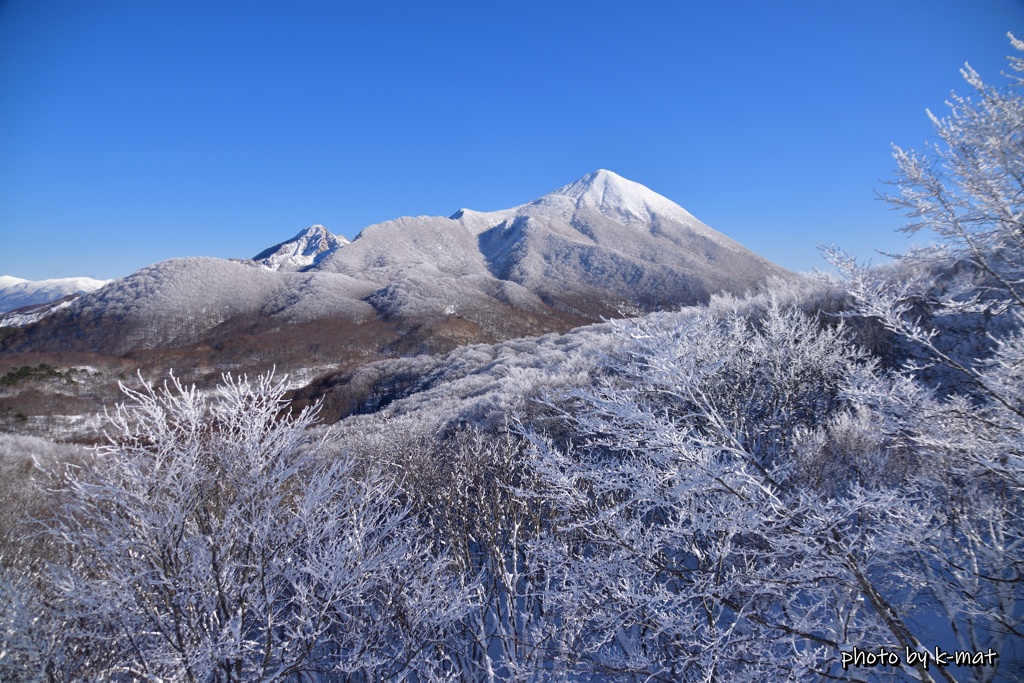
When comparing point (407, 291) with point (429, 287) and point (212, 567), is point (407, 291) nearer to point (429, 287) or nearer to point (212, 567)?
point (429, 287)

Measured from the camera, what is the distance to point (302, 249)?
14688 cm

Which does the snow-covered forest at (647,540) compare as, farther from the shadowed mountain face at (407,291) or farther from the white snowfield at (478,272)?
the white snowfield at (478,272)

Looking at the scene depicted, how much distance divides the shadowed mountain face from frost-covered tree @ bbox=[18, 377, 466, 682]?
39.4m

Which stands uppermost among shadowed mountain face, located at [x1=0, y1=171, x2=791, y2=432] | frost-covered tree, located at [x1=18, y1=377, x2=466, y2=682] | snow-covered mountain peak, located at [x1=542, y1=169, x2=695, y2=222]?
snow-covered mountain peak, located at [x1=542, y1=169, x2=695, y2=222]

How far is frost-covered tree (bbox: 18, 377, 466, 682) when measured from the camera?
4.69 metres

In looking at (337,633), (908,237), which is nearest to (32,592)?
Result: (337,633)

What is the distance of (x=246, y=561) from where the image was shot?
17.3 feet

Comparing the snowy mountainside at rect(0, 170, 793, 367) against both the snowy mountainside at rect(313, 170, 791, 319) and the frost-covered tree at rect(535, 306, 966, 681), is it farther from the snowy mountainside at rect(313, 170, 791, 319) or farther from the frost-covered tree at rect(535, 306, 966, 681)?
the frost-covered tree at rect(535, 306, 966, 681)

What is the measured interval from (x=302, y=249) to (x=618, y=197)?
325 feet

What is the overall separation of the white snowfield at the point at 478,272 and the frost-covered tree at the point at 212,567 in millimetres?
56376

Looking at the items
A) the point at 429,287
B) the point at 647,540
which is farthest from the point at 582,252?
the point at 647,540

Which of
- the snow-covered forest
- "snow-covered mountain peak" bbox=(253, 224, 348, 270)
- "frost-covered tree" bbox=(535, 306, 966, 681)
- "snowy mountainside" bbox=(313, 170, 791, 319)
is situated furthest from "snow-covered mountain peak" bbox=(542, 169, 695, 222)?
"frost-covered tree" bbox=(535, 306, 966, 681)

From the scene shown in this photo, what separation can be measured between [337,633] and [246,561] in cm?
227

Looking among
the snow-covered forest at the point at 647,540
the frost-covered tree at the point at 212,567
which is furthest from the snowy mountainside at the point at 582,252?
the frost-covered tree at the point at 212,567
